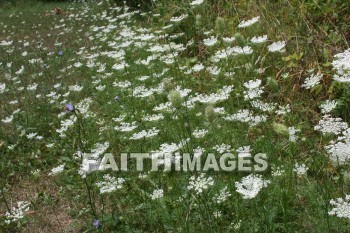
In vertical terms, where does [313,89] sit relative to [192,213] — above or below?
above

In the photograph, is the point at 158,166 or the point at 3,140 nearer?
the point at 158,166

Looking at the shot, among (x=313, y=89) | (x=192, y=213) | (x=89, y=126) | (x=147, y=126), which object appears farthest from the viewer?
(x=89, y=126)

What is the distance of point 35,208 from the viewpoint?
3340 mm

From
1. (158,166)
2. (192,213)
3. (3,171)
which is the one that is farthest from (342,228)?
(3,171)

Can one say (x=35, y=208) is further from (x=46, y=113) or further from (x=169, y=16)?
(x=169, y=16)

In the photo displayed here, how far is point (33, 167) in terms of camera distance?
397 centimetres

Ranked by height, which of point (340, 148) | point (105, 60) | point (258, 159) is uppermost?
point (340, 148)

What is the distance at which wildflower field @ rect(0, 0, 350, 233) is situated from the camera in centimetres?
248

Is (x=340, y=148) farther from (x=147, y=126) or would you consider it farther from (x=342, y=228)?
(x=147, y=126)

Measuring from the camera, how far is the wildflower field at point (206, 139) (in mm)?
2477

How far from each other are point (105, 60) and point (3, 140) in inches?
97.8

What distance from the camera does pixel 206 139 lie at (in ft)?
11.3

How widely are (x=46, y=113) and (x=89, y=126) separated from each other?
0.85 m

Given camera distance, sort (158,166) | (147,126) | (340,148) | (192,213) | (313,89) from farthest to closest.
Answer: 1. (147,126)
2. (313,89)
3. (158,166)
4. (192,213)
5. (340,148)
